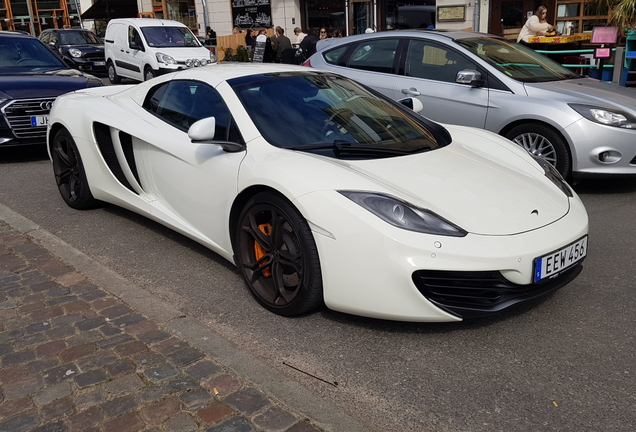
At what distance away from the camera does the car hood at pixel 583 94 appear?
584 centimetres

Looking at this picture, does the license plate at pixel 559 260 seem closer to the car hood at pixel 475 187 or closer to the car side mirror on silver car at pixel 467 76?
the car hood at pixel 475 187

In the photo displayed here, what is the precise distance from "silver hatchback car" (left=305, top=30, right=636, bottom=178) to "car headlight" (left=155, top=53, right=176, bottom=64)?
27.0 feet

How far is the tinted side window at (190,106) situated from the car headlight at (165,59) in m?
10.9

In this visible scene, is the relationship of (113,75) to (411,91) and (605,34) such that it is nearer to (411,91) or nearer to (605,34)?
(605,34)

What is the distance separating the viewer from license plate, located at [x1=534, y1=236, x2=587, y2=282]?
3.07 meters

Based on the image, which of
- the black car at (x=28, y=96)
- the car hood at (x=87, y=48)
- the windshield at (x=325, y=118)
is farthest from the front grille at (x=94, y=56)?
the windshield at (x=325, y=118)

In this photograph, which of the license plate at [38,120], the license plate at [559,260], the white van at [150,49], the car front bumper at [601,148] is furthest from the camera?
the white van at [150,49]

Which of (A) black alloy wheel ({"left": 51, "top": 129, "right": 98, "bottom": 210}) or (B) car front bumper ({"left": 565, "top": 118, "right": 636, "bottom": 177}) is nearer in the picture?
(A) black alloy wheel ({"left": 51, "top": 129, "right": 98, "bottom": 210})

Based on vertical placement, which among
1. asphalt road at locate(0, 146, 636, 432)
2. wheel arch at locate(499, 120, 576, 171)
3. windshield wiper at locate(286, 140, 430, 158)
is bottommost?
asphalt road at locate(0, 146, 636, 432)

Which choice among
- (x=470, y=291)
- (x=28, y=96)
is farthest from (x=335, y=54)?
(x=470, y=291)

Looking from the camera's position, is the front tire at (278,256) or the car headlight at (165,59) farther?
the car headlight at (165,59)

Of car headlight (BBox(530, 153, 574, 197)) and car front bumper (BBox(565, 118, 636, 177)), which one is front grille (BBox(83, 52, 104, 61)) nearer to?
car front bumper (BBox(565, 118, 636, 177))

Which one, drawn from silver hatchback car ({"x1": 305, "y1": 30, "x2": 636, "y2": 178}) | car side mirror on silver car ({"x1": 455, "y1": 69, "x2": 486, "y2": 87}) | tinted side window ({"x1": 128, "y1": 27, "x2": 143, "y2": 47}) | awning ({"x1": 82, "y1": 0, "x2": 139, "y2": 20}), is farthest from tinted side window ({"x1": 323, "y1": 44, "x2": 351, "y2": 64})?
awning ({"x1": 82, "y1": 0, "x2": 139, "y2": 20})

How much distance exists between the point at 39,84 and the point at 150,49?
797 centimetres
